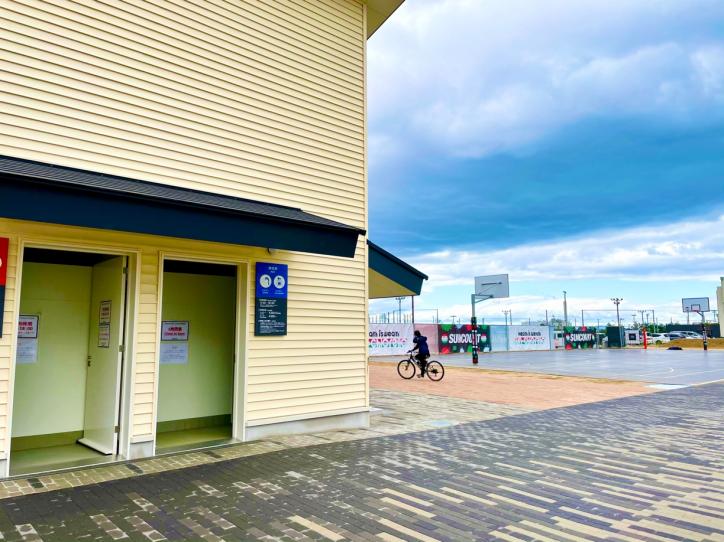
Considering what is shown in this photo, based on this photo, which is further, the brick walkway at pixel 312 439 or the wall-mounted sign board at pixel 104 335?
the wall-mounted sign board at pixel 104 335

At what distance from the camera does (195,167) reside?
20.9 ft

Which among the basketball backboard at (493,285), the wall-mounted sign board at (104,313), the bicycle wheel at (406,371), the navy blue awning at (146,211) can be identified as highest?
the basketball backboard at (493,285)

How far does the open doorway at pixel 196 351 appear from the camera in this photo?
24.5 feet

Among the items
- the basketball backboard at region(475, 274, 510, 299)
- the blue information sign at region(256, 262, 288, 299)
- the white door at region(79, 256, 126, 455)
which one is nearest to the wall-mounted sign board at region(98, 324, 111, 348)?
the white door at region(79, 256, 126, 455)

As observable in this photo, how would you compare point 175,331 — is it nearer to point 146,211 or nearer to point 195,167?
point 195,167

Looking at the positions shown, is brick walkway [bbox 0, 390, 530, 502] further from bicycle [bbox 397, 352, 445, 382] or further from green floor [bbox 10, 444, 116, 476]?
bicycle [bbox 397, 352, 445, 382]

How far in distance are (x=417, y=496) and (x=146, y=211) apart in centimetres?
367

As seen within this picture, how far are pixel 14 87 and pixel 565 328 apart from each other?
1655 inches

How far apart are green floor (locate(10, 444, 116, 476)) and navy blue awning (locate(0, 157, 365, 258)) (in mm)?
2753

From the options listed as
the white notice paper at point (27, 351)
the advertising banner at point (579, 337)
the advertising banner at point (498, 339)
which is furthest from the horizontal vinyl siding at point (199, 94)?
the advertising banner at point (579, 337)

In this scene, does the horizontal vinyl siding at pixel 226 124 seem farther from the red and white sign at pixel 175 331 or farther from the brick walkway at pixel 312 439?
the red and white sign at pixel 175 331

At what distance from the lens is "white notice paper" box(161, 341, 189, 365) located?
7492 millimetres

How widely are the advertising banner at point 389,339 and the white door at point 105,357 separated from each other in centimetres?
2216

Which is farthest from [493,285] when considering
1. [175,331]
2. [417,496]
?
[417,496]
